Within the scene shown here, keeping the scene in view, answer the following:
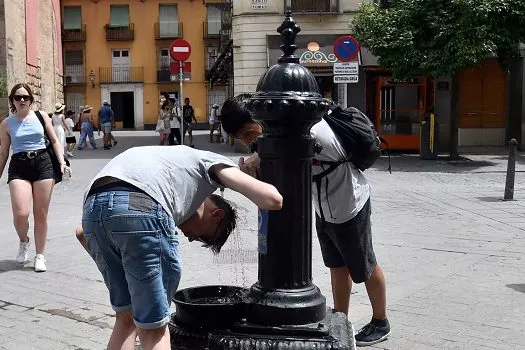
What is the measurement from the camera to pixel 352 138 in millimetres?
3674

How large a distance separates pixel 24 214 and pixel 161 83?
44.8m

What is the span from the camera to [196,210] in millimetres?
2934

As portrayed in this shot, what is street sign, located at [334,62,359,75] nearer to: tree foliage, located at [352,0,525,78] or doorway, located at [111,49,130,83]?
tree foliage, located at [352,0,525,78]

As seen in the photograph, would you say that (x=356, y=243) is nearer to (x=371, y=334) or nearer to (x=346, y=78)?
(x=371, y=334)

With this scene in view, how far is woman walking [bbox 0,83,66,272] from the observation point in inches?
242

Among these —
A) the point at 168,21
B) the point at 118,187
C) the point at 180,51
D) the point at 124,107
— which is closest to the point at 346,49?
the point at 180,51

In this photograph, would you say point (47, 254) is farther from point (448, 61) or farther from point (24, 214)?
point (448, 61)

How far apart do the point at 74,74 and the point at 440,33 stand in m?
38.8

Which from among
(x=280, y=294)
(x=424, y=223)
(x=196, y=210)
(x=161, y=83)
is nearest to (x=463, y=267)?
(x=424, y=223)

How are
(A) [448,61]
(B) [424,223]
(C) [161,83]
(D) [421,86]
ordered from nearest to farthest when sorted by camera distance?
1. (B) [424,223]
2. (A) [448,61]
3. (D) [421,86]
4. (C) [161,83]

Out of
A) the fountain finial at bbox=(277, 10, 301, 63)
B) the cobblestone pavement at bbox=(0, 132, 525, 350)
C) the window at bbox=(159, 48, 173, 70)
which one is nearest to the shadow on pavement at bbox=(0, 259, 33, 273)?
the cobblestone pavement at bbox=(0, 132, 525, 350)

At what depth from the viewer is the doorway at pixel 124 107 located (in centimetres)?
5056

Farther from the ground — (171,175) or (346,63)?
(346,63)

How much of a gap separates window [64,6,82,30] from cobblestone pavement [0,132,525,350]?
42.1m
